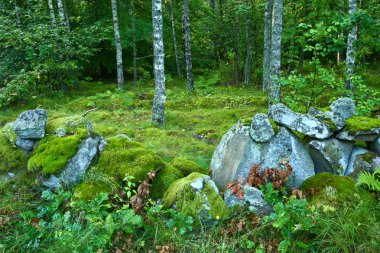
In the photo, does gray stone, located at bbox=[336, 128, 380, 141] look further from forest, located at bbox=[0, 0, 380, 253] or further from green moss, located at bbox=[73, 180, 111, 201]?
green moss, located at bbox=[73, 180, 111, 201]

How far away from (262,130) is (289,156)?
570 mm

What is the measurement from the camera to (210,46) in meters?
23.4

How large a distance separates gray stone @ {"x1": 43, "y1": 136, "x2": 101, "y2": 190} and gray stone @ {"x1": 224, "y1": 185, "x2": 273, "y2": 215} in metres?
2.24

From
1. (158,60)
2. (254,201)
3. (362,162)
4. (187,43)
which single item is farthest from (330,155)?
(187,43)

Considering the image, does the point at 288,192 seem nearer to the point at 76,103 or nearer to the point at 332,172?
the point at 332,172

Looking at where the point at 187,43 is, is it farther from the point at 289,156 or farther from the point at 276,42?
the point at 289,156

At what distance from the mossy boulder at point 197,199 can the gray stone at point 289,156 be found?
928mm

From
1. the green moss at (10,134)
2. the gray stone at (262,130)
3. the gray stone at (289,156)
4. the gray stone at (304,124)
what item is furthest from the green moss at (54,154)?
the gray stone at (304,124)

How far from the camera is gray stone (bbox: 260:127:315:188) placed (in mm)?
4781

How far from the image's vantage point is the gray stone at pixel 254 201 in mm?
4254

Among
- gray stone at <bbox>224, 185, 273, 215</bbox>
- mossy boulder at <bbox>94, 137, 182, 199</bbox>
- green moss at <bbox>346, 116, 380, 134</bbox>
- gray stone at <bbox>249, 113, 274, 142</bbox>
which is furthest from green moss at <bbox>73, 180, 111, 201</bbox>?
green moss at <bbox>346, 116, 380, 134</bbox>

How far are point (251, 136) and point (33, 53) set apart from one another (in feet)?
35.7

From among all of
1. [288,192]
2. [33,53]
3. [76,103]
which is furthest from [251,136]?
[33,53]

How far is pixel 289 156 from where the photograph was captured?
4832 mm
